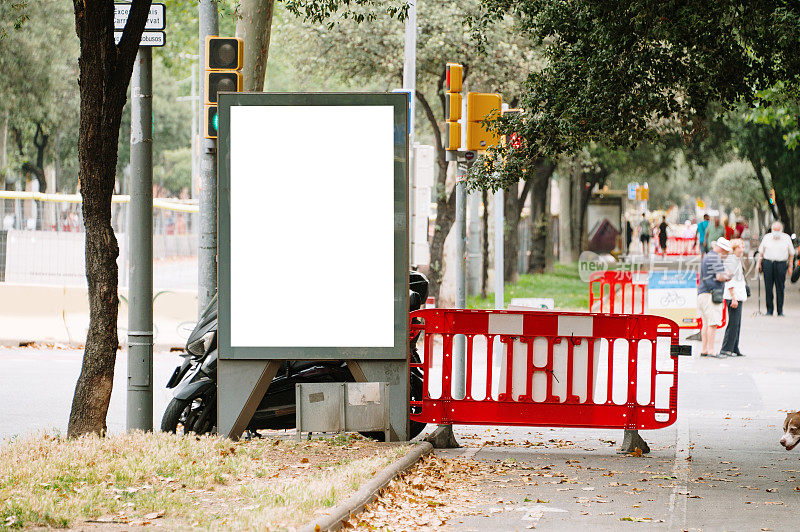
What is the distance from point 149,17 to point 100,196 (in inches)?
66.4

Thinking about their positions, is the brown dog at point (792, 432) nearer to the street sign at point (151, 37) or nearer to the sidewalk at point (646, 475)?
the sidewalk at point (646, 475)

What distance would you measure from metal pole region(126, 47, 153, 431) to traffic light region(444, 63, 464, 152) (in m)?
4.07

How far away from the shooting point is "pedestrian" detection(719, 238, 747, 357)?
56.6 ft

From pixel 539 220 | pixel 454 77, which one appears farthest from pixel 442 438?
pixel 539 220

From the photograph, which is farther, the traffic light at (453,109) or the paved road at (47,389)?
the traffic light at (453,109)

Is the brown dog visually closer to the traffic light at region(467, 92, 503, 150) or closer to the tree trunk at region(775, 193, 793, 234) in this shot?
the traffic light at region(467, 92, 503, 150)

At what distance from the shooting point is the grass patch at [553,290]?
26.8 m

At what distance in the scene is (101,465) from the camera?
7656 millimetres

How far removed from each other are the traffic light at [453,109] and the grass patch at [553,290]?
492 inches

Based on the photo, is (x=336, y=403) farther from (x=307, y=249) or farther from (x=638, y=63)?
(x=638, y=63)

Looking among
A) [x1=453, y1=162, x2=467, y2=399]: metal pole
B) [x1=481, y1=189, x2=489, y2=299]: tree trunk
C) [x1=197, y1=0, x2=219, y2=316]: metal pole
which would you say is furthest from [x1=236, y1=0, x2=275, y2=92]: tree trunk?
[x1=481, y1=189, x2=489, y2=299]: tree trunk

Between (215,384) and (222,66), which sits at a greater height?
(222,66)

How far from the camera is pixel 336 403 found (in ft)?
29.7

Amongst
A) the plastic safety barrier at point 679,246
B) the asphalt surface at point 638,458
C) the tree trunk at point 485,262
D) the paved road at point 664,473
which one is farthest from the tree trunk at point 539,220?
the paved road at point 664,473
